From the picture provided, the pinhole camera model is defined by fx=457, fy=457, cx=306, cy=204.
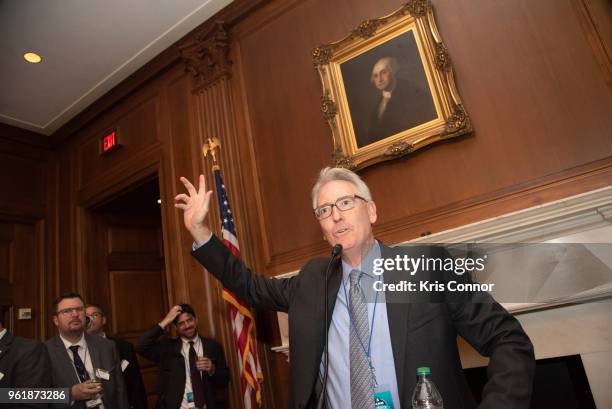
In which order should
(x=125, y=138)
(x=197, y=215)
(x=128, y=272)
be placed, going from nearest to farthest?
(x=197, y=215) < (x=125, y=138) < (x=128, y=272)

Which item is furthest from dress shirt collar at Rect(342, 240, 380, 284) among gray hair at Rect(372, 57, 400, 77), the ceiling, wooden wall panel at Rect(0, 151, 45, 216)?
wooden wall panel at Rect(0, 151, 45, 216)

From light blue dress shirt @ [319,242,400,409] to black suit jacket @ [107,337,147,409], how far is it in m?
2.93

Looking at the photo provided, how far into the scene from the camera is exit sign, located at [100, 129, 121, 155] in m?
5.04

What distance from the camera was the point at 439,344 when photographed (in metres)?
1.36

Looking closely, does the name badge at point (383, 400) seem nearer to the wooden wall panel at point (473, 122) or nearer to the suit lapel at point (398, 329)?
the suit lapel at point (398, 329)

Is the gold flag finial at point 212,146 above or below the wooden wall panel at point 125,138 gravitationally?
below

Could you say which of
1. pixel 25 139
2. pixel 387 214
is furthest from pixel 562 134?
pixel 25 139

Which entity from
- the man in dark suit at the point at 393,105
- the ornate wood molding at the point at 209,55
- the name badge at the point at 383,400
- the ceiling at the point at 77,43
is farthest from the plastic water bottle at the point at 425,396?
the ceiling at the point at 77,43

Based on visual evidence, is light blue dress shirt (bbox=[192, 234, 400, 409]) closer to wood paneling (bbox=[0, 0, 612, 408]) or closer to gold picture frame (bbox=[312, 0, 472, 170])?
wood paneling (bbox=[0, 0, 612, 408])

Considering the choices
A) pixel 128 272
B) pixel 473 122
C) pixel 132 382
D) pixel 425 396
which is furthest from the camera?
pixel 128 272

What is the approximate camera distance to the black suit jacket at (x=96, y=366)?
9.91ft

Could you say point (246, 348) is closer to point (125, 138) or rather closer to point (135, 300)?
point (135, 300)

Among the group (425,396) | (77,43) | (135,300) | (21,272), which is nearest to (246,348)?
(425,396)

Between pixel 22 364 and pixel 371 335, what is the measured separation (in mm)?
2215
